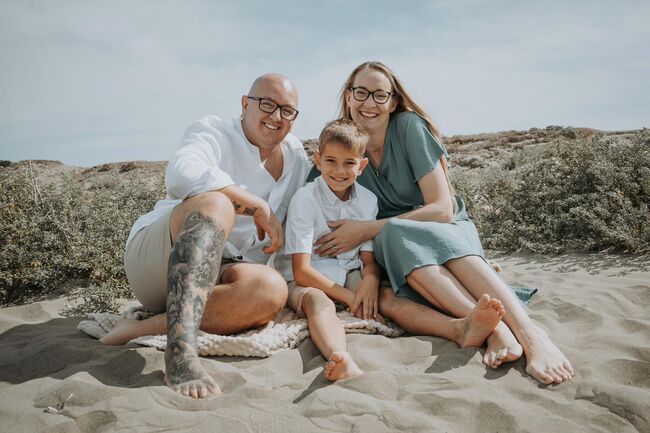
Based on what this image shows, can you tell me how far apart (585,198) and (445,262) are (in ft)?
12.6

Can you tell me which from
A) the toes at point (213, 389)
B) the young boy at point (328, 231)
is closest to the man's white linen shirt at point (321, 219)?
the young boy at point (328, 231)

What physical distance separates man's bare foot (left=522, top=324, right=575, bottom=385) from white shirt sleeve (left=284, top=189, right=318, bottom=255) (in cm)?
137

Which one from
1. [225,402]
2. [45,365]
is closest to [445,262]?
[225,402]

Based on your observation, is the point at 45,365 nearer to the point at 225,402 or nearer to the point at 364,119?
the point at 225,402

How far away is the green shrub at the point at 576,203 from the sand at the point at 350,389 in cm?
227

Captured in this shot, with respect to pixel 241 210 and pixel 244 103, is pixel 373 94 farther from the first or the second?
pixel 241 210

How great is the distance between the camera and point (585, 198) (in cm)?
611

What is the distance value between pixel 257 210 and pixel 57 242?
10.6ft

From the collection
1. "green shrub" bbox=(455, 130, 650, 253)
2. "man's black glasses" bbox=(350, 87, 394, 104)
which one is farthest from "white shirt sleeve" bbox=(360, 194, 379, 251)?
"green shrub" bbox=(455, 130, 650, 253)

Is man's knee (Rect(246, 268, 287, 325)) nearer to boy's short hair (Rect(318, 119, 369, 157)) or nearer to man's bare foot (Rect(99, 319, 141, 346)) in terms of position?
man's bare foot (Rect(99, 319, 141, 346))

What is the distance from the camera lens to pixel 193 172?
2824 millimetres

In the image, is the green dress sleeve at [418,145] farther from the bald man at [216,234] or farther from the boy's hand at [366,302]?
the boy's hand at [366,302]

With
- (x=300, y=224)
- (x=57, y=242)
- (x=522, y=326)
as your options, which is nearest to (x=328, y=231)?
(x=300, y=224)

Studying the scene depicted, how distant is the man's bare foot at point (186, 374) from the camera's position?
7.29 feet
